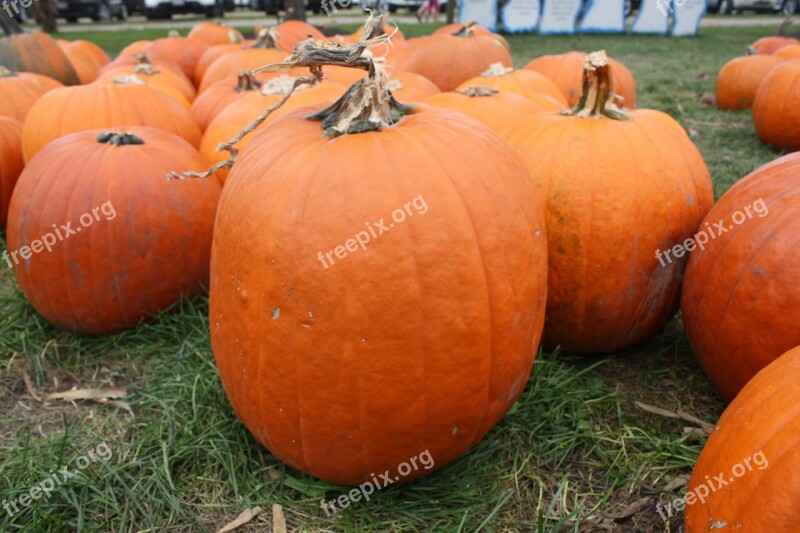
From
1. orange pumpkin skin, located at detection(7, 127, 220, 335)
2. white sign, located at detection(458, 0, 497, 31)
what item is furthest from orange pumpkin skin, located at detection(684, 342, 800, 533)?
white sign, located at detection(458, 0, 497, 31)

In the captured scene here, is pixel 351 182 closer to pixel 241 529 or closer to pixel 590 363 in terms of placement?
pixel 241 529

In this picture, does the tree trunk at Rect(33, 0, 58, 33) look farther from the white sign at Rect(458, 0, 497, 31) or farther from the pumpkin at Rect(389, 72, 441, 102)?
the pumpkin at Rect(389, 72, 441, 102)

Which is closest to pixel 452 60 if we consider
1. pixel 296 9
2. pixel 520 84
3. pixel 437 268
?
pixel 520 84

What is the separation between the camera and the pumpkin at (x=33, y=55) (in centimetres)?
616

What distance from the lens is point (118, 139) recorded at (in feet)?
10.3

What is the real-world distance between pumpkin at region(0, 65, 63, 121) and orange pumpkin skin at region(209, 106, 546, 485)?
13.1 feet

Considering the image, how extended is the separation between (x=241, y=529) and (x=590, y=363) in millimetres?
1636

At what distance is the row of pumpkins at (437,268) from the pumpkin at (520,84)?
3.77 feet

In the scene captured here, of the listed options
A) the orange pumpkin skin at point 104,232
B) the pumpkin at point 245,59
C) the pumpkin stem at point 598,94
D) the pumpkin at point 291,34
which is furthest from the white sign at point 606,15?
the orange pumpkin skin at point 104,232

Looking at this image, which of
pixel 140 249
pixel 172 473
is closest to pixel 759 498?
pixel 172 473

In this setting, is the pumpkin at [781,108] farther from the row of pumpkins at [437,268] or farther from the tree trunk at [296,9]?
the tree trunk at [296,9]

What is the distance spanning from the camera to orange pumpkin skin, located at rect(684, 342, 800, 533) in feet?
4.71

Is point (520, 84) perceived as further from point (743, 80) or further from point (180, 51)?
point (180, 51)

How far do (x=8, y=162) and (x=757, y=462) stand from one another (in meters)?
4.57
